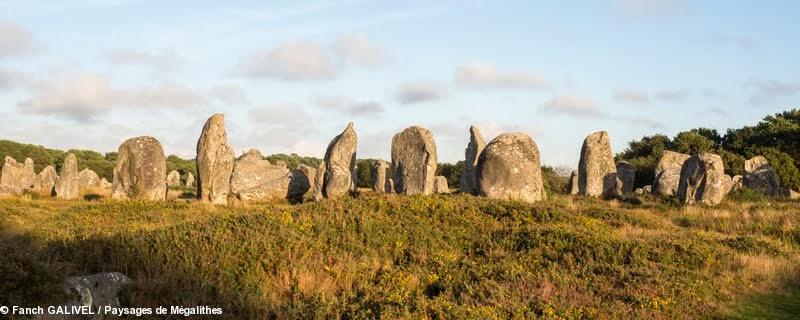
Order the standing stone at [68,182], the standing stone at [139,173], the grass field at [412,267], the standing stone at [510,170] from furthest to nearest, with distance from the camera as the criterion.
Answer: the standing stone at [68,182]
the standing stone at [139,173]
the standing stone at [510,170]
the grass field at [412,267]

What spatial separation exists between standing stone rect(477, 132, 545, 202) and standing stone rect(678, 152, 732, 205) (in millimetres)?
6229

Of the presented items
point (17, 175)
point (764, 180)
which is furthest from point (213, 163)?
point (764, 180)

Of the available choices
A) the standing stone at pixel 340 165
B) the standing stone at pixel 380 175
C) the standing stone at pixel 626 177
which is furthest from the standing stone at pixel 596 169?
the standing stone at pixel 340 165

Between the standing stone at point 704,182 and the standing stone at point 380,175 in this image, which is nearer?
the standing stone at point 704,182

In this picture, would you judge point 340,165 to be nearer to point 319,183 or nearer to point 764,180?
point 319,183

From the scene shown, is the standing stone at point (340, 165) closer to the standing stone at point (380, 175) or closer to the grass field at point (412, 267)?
the standing stone at point (380, 175)

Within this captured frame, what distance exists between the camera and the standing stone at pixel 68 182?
31500 mm

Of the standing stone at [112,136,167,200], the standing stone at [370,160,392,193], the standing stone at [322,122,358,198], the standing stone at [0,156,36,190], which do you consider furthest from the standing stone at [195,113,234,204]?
the standing stone at [0,156,36,190]

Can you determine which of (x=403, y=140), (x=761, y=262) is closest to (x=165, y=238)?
(x=761, y=262)

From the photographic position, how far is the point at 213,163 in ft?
Answer: 92.8

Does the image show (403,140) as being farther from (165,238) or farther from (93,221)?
(165,238)

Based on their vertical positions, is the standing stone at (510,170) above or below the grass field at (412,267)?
above

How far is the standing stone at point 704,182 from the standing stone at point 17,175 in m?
36.4

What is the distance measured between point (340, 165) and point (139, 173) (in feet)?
27.7
